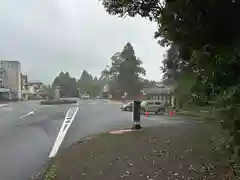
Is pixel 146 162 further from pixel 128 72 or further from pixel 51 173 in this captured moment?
pixel 128 72

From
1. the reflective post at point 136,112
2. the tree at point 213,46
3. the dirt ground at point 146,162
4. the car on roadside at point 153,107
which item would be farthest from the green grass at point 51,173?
the car on roadside at point 153,107

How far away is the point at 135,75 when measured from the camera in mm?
113500

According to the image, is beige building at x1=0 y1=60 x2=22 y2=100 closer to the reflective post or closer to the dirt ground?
the reflective post

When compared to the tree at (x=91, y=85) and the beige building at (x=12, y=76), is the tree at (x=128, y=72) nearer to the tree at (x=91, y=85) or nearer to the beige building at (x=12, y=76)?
the beige building at (x=12, y=76)

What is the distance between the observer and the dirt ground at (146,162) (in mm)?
6723

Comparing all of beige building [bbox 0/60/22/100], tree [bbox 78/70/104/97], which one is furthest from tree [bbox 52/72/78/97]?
beige building [bbox 0/60/22/100]

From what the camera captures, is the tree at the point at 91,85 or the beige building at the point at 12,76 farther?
the tree at the point at 91,85

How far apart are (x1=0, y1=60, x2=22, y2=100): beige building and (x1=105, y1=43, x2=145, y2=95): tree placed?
101 ft

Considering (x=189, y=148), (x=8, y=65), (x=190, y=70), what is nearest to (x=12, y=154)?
(x=189, y=148)

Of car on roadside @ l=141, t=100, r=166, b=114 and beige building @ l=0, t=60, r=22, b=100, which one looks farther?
beige building @ l=0, t=60, r=22, b=100

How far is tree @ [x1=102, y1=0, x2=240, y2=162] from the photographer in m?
4.46

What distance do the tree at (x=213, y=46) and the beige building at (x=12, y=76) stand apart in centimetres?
10231

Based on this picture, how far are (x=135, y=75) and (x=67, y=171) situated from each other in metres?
106

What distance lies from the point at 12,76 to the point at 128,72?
121 feet
